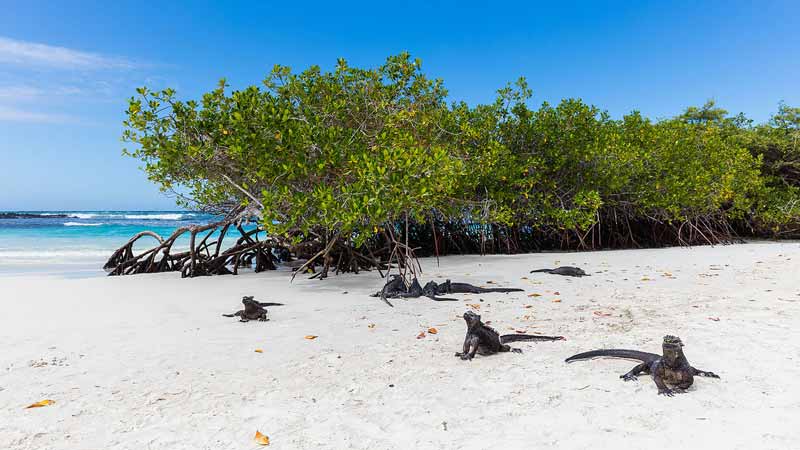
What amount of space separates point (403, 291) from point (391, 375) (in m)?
2.83

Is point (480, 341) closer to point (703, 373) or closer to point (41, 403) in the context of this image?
point (703, 373)

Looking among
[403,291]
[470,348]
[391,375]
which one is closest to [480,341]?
[470,348]

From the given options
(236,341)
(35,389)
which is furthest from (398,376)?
(35,389)

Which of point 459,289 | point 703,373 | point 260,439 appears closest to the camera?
point 260,439

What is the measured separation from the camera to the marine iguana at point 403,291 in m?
5.69

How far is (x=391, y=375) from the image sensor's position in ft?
10.1

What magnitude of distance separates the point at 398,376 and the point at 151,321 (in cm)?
295

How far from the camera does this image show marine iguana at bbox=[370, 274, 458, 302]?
18.7ft

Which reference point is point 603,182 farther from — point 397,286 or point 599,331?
point 599,331

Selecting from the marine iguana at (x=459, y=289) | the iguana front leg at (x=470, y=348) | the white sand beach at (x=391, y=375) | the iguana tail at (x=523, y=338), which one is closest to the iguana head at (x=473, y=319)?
the iguana front leg at (x=470, y=348)

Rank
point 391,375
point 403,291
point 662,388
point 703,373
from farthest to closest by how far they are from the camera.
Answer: point 403,291, point 391,375, point 703,373, point 662,388

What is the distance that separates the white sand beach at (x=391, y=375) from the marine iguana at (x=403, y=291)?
20cm

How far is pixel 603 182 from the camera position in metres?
11.8

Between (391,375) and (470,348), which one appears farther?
(470,348)
